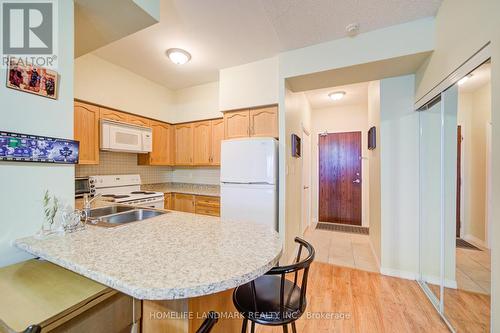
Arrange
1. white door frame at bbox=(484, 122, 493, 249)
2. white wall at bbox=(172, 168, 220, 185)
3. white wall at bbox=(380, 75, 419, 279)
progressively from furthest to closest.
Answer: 1. white wall at bbox=(172, 168, 220, 185)
2. white wall at bbox=(380, 75, 419, 279)
3. white door frame at bbox=(484, 122, 493, 249)

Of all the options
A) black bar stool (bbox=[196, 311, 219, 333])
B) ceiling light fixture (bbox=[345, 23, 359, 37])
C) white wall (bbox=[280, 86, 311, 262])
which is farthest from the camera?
white wall (bbox=[280, 86, 311, 262])

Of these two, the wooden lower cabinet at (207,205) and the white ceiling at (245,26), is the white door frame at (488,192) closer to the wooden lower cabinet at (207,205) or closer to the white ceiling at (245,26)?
the white ceiling at (245,26)

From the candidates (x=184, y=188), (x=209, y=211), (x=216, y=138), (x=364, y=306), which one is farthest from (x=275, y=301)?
(x=184, y=188)

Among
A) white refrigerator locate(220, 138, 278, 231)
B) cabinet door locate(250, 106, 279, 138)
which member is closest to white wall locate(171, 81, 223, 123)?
cabinet door locate(250, 106, 279, 138)

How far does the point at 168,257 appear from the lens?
0.86 metres

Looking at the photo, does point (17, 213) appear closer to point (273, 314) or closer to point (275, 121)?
point (273, 314)

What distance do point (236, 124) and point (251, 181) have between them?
3.34 feet

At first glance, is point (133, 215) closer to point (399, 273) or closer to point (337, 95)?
point (399, 273)

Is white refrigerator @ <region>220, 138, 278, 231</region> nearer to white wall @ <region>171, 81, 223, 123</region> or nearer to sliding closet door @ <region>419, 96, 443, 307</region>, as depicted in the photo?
white wall @ <region>171, 81, 223, 123</region>

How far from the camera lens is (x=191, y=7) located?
75.7 inches

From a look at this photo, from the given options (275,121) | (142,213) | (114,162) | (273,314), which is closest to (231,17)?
(275,121)

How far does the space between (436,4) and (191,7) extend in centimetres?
217

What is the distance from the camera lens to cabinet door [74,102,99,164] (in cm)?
266

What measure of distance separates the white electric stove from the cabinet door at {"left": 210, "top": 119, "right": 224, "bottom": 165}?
41.8 inches
